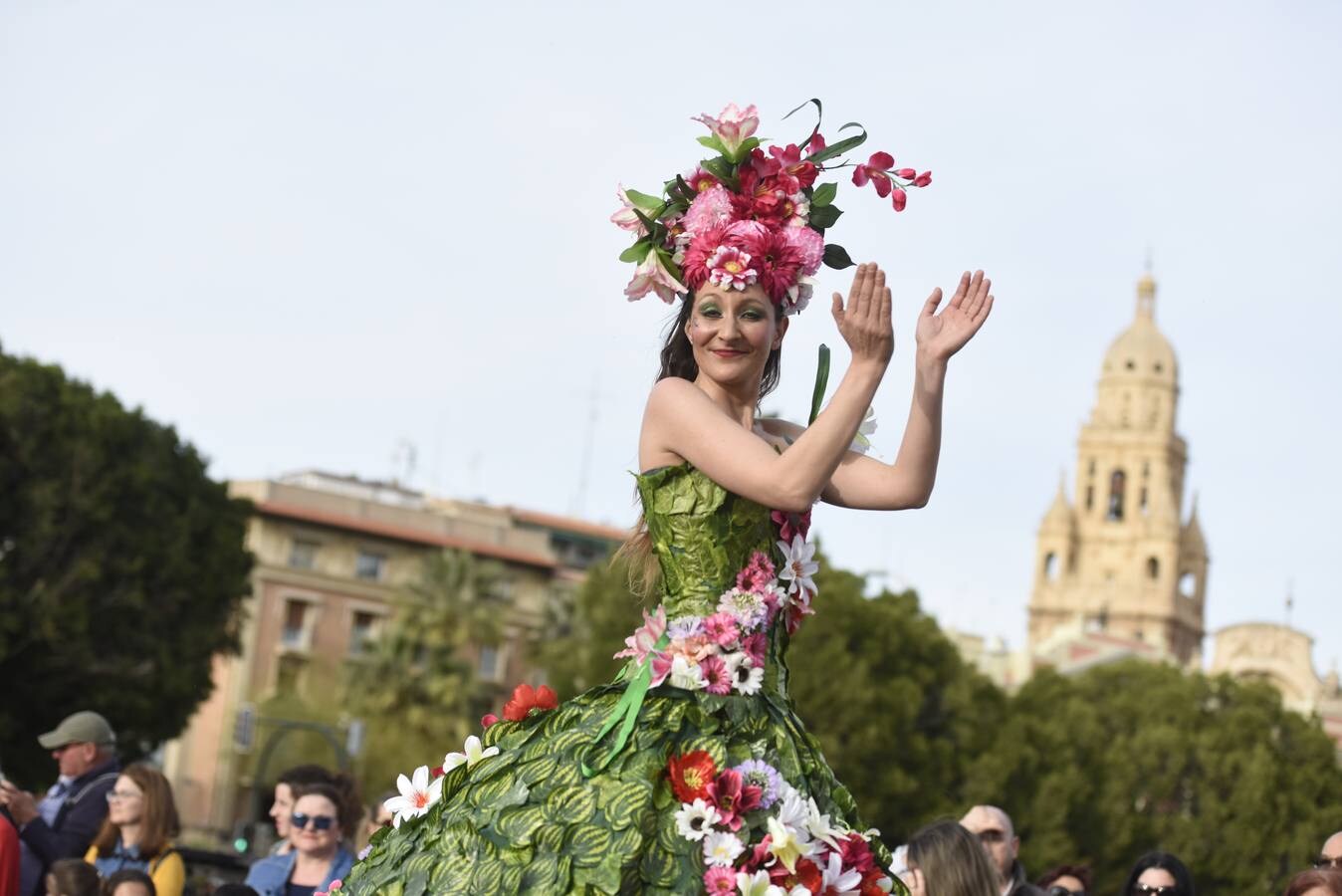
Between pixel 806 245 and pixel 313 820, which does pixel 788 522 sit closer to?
pixel 806 245

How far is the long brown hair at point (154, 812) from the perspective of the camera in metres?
9.88

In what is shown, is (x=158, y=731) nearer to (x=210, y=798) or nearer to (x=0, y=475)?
(x=0, y=475)

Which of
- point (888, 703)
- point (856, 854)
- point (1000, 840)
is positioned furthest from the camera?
point (888, 703)

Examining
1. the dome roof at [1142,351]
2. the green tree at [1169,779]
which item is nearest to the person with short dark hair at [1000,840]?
the green tree at [1169,779]

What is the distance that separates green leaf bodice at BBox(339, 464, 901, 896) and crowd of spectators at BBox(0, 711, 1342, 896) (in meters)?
2.84

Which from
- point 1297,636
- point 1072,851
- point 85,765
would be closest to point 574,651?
point 1072,851

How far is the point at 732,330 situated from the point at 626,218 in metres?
0.50

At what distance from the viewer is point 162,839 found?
9.90 m

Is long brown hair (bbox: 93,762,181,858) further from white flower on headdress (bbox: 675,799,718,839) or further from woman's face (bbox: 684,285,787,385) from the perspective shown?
white flower on headdress (bbox: 675,799,718,839)

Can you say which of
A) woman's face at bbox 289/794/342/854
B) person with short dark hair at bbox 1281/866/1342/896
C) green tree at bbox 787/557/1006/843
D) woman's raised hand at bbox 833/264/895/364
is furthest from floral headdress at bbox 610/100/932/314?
green tree at bbox 787/557/1006/843

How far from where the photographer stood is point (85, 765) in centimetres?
1070

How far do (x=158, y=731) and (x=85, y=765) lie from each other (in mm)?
34493

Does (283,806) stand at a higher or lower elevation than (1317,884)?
lower

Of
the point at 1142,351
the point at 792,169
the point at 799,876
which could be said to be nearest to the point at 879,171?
the point at 792,169
